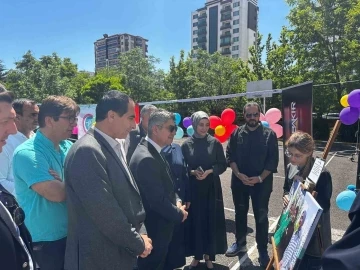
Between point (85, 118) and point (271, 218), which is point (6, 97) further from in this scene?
point (85, 118)

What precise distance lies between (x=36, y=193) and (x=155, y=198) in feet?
2.97

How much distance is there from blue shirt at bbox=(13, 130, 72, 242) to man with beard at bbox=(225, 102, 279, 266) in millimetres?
2431

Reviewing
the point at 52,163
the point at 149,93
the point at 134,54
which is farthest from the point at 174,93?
the point at 52,163

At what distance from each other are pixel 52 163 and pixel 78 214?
0.46 meters

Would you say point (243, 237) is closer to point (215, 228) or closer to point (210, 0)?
point (215, 228)

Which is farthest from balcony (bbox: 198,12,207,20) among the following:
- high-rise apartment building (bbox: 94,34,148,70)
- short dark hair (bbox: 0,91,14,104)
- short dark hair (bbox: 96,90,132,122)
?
short dark hair (bbox: 0,91,14,104)

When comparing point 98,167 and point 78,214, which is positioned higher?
point 98,167

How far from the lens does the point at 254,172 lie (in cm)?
376

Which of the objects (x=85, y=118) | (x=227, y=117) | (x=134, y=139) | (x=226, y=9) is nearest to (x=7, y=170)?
(x=134, y=139)

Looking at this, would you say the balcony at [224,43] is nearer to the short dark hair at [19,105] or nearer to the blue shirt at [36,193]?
the short dark hair at [19,105]

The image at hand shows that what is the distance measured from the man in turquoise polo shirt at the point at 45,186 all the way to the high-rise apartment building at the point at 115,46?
114m

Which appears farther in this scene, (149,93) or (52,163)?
(149,93)

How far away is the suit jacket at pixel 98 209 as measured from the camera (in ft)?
5.55

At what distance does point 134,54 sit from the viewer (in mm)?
35406
